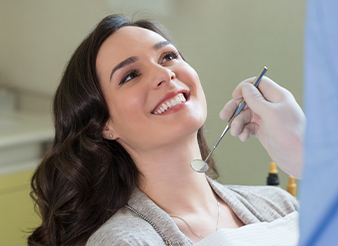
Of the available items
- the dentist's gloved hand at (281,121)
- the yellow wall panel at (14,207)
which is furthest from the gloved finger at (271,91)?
the yellow wall panel at (14,207)

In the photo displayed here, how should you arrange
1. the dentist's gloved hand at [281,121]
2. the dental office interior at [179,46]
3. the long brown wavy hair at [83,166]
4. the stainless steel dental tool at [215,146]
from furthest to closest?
1. the dental office interior at [179,46]
2. the long brown wavy hair at [83,166]
3. the stainless steel dental tool at [215,146]
4. the dentist's gloved hand at [281,121]

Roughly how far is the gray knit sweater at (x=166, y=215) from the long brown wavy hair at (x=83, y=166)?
74 mm

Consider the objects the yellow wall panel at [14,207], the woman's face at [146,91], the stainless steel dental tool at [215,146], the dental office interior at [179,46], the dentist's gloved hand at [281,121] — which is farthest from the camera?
the yellow wall panel at [14,207]

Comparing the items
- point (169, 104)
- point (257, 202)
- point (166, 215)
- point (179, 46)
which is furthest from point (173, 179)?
point (179, 46)

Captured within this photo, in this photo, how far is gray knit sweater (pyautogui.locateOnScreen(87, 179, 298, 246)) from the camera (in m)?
1.13

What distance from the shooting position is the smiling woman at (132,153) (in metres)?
1.22

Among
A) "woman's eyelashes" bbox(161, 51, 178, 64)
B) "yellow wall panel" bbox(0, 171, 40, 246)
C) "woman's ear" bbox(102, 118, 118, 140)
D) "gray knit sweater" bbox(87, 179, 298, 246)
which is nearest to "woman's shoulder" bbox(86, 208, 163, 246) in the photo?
"gray knit sweater" bbox(87, 179, 298, 246)

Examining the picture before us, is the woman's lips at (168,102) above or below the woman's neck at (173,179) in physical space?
above

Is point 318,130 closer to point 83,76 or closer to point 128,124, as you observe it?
point 128,124

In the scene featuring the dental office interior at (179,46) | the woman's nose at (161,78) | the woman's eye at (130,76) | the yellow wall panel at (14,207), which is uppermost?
the woman's nose at (161,78)

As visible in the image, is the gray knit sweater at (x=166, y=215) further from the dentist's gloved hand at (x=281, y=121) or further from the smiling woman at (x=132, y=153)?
the dentist's gloved hand at (x=281, y=121)

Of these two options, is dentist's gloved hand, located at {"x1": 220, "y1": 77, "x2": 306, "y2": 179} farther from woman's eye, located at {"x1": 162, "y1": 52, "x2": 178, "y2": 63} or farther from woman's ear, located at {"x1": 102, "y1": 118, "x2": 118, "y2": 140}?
woman's ear, located at {"x1": 102, "y1": 118, "x2": 118, "y2": 140}

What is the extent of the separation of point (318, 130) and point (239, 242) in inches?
33.0

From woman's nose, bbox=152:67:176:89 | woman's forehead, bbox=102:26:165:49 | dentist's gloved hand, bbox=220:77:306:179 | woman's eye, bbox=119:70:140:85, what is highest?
dentist's gloved hand, bbox=220:77:306:179
